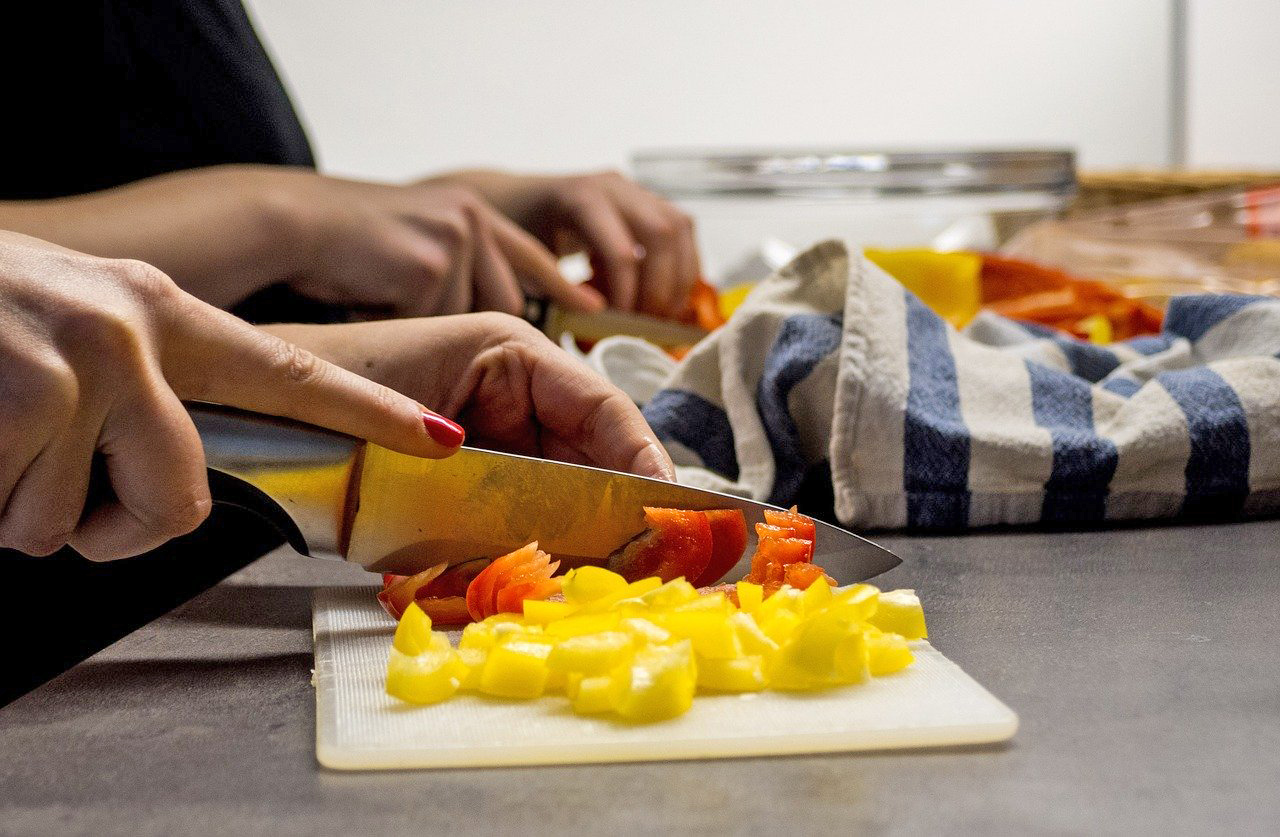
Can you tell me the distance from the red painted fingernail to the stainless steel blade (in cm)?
4

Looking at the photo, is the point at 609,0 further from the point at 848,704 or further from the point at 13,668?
the point at 848,704

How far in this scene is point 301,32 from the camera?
11.1 feet

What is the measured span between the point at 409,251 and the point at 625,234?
0.38 m

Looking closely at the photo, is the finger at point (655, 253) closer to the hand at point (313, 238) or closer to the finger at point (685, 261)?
the finger at point (685, 261)

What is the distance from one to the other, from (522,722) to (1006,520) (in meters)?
0.52

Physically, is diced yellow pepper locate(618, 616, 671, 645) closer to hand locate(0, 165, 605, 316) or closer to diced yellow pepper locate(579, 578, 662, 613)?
diced yellow pepper locate(579, 578, 662, 613)

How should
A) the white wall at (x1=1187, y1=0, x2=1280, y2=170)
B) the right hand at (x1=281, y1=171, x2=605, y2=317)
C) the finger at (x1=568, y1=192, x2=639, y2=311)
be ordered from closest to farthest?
the right hand at (x1=281, y1=171, x2=605, y2=317)
the finger at (x1=568, y1=192, x2=639, y2=311)
the white wall at (x1=1187, y1=0, x2=1280, y2=170)

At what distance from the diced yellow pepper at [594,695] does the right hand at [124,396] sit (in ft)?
0.70

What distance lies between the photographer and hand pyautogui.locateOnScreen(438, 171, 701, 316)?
1.66 meters

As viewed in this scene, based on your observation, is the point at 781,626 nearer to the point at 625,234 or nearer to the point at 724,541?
the point at 724,541

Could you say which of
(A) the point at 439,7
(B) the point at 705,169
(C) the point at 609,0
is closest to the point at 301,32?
(A) the point at 439,7

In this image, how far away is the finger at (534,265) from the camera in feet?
4.84

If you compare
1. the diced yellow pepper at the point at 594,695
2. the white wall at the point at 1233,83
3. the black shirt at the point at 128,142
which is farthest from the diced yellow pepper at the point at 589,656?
the white wall at the point at 1233,83

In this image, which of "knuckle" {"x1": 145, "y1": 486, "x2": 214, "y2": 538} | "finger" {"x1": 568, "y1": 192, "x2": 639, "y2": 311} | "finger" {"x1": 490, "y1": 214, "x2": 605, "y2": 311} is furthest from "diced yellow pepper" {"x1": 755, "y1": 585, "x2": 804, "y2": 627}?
"finger" {"x1": 568, "y1": 192, "x2": 639, "y2": 311}
